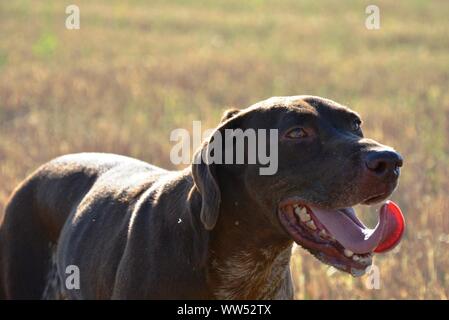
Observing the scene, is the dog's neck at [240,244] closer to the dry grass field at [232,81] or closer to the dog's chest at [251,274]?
the dog's chest at [251,274]

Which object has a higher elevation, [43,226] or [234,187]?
[234,187]

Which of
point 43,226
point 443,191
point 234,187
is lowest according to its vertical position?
point 443,191

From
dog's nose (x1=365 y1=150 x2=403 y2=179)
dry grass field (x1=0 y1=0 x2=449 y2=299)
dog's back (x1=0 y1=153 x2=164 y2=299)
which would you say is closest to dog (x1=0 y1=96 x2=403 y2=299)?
dog's nose (x1=365 y1=150 x2=403 y2=179)

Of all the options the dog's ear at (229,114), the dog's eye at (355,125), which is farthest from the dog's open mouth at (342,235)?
the dog's ear at (229,114)

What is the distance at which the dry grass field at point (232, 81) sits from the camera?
8656 millimetres

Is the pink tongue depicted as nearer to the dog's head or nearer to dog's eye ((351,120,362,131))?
the dog's head

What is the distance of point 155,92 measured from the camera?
49.9 ft

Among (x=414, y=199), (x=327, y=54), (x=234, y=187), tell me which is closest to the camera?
(x=234, y=187)

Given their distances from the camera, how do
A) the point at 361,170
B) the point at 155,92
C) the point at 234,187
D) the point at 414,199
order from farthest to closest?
the point at 155,92
the point at 414,199
the point at 234,187
the point at 361,170

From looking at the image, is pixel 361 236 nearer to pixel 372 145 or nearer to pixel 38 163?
pixel 372 145

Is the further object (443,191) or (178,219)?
(443,191)

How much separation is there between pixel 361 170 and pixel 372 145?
0.16 m

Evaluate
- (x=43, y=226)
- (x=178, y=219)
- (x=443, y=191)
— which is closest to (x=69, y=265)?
(x=43, y=226)

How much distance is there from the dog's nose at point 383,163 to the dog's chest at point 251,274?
3.01 feet
